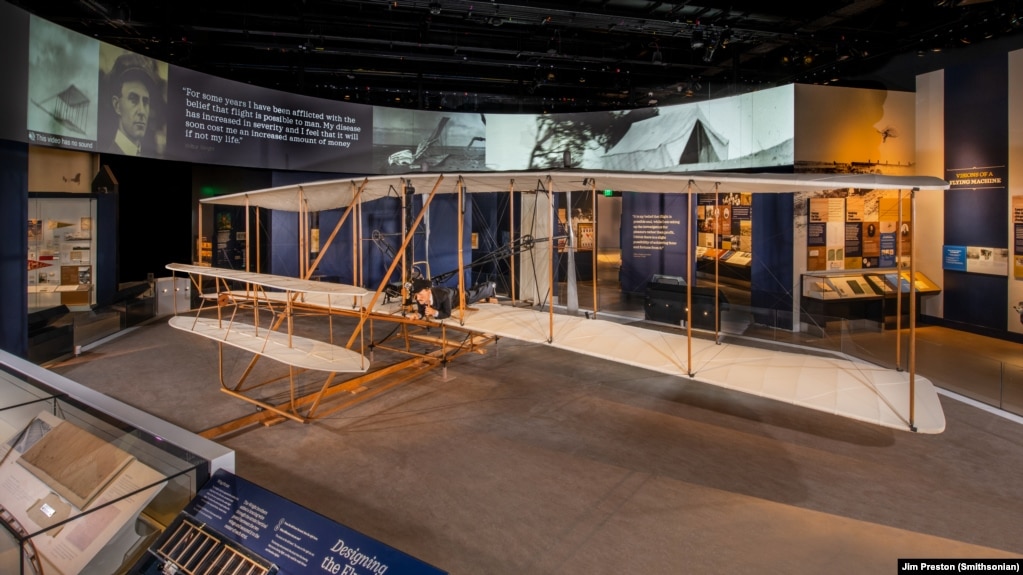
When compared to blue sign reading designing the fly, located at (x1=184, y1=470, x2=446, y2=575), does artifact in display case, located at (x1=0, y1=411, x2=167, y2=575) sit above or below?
above

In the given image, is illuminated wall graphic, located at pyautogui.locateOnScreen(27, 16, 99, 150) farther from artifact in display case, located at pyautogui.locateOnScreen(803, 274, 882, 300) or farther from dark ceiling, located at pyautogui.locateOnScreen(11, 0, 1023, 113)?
artifact in display case, located at pyautogui.locateOnScreen(803, 274, 882, 300)

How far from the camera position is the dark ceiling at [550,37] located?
10.7m

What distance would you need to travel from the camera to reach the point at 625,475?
198 inches

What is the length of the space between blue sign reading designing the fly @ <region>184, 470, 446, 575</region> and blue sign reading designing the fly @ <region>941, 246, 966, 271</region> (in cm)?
1291

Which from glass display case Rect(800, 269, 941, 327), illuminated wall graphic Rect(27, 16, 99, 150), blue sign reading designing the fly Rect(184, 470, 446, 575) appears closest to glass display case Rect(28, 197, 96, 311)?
illuminated wall graphic Rect(27, 16, 99, 150)

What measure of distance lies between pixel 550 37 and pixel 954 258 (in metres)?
9.79

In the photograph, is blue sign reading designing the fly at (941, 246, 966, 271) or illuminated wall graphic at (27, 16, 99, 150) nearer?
illuminated wall graphic at (27, 16, 99, 150)

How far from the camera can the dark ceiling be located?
10.7m

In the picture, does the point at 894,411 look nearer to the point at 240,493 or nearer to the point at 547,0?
the point at 240,493

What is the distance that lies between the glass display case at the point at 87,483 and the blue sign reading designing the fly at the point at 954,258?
13378 mm

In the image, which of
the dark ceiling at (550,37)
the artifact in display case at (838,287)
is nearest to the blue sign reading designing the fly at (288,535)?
the dark ceiling at (550,37)

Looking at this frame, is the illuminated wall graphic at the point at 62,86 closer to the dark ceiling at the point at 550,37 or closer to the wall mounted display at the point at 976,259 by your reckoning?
the dark ceiling at the point at 550,37

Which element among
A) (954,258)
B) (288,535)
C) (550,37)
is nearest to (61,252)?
(550,37)

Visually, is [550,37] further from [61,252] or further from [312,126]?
[61,252]
